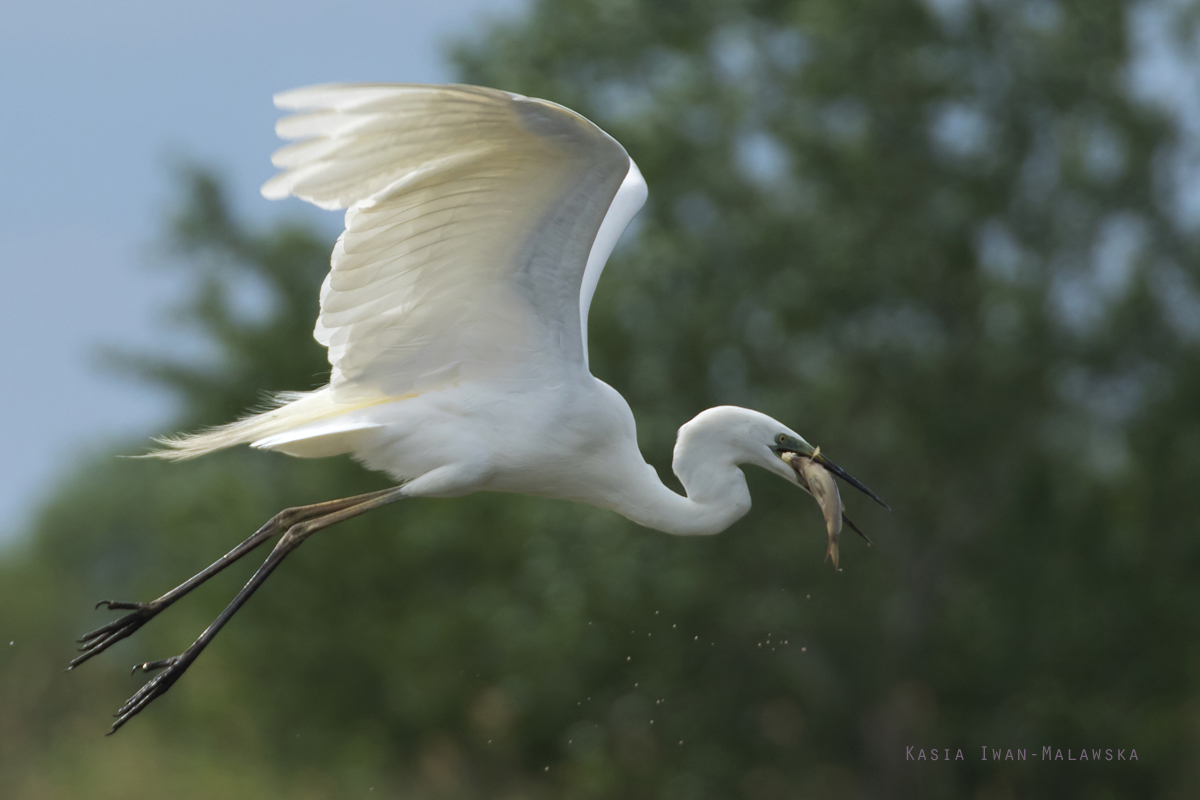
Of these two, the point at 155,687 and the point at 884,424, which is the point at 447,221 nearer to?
the point at 155,687

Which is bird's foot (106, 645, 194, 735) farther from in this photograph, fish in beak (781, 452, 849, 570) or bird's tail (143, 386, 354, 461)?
fish in beak (781, 452, 849, 570)

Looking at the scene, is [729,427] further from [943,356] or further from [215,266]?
[215,266]

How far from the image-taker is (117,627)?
4957 mm

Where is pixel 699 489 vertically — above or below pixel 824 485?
below

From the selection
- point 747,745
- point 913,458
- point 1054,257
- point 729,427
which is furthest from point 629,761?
point 729,427

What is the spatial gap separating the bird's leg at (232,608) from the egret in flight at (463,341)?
0.04 ft

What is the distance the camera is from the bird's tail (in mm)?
5160

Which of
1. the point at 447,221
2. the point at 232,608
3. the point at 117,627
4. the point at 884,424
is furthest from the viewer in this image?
the point at 884,424

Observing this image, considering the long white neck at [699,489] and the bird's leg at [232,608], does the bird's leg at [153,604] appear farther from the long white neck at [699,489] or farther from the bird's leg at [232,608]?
the long white neck at [699,489]

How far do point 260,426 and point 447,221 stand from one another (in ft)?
4.51

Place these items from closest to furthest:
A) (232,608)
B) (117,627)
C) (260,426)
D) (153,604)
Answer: (232,608)
(153,604)
(117,627)
(260,426)

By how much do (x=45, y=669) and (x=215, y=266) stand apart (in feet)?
21.5

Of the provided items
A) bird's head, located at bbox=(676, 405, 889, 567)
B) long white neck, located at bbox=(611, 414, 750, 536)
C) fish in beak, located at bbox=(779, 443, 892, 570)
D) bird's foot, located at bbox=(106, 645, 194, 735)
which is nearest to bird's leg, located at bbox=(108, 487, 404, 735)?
bird's foot, located at bbox=(106, 645, 194, 735)

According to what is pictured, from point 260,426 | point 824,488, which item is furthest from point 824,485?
point 260,426
